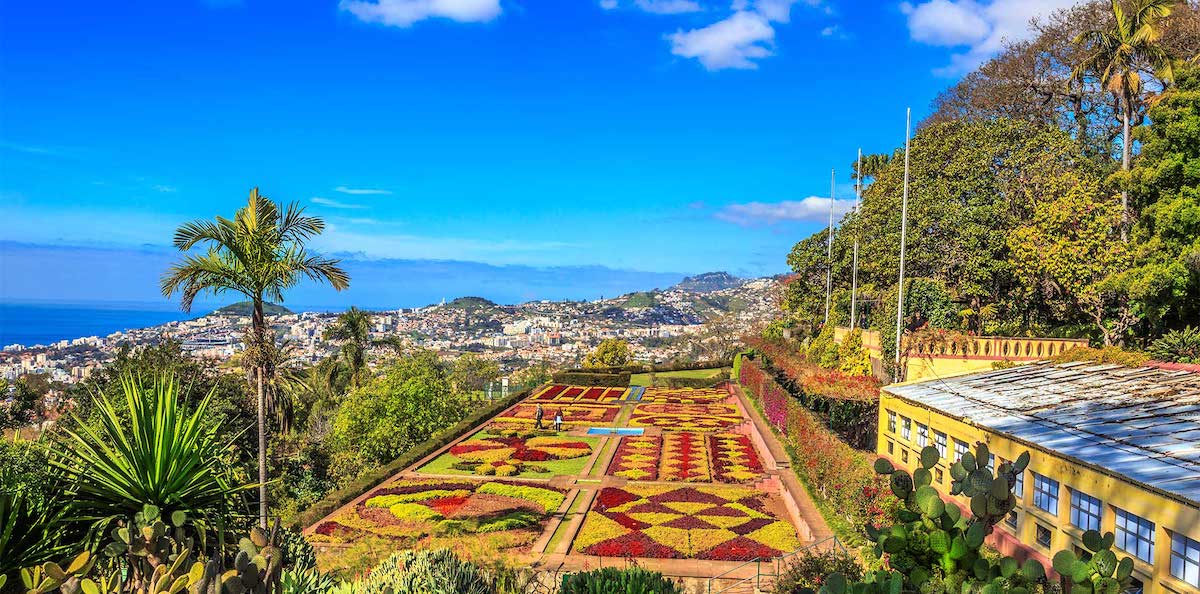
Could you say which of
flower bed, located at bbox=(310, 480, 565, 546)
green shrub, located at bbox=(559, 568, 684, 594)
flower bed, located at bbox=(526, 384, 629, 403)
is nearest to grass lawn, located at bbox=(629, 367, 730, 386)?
flower bed, located at bbox=(526, 384, 629, 403)

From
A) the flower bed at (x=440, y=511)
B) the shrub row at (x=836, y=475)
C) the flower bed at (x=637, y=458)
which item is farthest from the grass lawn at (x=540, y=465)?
the shrub row at (x=836, y=475)

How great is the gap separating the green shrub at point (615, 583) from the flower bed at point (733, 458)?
13.3m

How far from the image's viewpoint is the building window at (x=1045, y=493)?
12.5 m

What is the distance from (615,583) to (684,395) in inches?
1470

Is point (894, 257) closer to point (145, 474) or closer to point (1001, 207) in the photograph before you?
point (1001, 207)

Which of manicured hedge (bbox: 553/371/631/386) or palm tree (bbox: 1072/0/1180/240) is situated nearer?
palm tree (bbox: 1072/0/1180/240)

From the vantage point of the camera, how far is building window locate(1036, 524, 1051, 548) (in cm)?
1283

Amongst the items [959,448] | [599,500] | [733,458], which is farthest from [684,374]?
[959,448]

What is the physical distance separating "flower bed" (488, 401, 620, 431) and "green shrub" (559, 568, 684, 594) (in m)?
22.9

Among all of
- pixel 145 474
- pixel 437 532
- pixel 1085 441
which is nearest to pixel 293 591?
pixel 145 474

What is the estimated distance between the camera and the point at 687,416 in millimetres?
37281

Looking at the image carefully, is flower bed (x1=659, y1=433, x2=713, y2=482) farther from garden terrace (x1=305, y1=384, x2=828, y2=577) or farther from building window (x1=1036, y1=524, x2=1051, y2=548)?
building window (x1=1036, y1=524, x2=1051, y2=548)

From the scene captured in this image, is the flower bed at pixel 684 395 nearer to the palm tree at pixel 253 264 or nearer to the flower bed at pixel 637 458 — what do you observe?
the flower bed at pixel 637 458

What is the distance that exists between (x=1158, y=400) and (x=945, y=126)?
22.3 m
